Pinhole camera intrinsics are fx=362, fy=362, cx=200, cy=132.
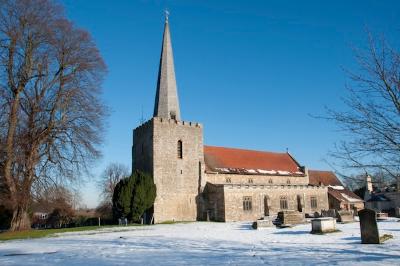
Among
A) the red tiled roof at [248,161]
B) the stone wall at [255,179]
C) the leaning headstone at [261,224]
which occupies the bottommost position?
the leaning headstone at [261,224]

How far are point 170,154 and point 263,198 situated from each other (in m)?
10.4

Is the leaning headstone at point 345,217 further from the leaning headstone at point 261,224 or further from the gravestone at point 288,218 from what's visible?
the leaning headstone at point 261,224

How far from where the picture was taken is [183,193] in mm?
Answer: 34969

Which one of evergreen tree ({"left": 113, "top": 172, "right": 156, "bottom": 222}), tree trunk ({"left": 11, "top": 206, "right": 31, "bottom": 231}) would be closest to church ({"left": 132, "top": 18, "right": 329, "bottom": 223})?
evergreen tree ({"left": 113, "top": 172, "right": 156, "bottom": 222})

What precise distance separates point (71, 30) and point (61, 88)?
4.34 m

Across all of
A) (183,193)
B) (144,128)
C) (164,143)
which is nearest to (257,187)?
(183,193)

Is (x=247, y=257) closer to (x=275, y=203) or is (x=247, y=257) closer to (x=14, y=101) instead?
(x=14, y=101)

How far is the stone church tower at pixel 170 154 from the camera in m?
34.0

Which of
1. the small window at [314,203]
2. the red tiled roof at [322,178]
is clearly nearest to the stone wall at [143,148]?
the small window at [314,203]

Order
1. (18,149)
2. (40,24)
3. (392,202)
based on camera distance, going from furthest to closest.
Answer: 1. (392,202)
2. (40,24)
3. (18,149)

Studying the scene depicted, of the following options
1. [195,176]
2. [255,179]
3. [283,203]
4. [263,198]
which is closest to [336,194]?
[283,203]

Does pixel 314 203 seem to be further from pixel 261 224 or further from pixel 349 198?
pixel 261 224

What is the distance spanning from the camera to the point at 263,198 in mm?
36625

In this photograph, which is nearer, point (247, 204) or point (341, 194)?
point (247, 204)
